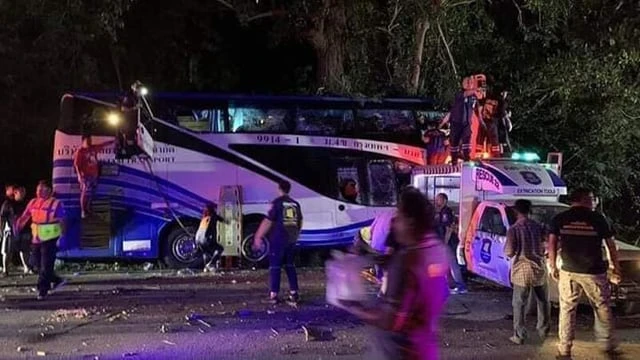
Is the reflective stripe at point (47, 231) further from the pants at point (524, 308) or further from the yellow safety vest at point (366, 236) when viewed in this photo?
the pants at point (524, 308)

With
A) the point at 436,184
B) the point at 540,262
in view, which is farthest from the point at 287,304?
the point at 436,184

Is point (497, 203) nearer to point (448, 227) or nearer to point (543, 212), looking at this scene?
point (543, 212)

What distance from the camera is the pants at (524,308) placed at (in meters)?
10.1

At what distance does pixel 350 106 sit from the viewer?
1970cm

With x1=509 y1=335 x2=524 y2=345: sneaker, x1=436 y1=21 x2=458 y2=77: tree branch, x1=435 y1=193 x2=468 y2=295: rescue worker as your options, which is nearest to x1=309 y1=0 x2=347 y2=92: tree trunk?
x1=436 y1=21 x2=458 y2=77: tree branch

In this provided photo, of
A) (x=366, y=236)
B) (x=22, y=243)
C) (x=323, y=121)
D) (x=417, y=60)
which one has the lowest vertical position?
(x=22, y=243)

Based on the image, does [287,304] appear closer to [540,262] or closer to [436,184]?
[540,262]

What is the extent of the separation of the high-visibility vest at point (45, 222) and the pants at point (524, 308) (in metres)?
7.16

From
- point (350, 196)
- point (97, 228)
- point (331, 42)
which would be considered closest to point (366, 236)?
point (350, 196)

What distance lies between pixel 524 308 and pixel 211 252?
31.4ft

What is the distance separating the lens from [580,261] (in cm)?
898

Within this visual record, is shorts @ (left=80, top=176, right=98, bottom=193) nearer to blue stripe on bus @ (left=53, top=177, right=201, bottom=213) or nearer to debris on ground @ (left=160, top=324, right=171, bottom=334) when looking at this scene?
blue stripe on bus @ (left=53, top=177, right=201, bottom=213)

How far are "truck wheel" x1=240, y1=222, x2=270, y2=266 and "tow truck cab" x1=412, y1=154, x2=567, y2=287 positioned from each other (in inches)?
210

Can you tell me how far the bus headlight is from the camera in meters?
18.1
